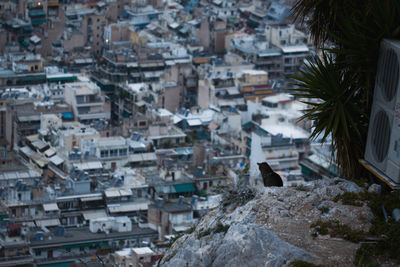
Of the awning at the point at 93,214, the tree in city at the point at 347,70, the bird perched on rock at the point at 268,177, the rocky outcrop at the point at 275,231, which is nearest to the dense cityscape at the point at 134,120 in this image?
the awning at the point at 93,214

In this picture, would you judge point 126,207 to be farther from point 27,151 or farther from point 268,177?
point 268,177

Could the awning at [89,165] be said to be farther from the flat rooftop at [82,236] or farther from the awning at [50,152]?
the flat rooftop at [82,236]

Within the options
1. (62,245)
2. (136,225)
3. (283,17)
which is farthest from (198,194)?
(283,17)

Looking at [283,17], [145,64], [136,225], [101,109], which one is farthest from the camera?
[283,17]

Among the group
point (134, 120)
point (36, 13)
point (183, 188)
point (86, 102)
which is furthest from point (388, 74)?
point (36, 13)

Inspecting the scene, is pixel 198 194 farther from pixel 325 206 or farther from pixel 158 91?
pixel 325 206

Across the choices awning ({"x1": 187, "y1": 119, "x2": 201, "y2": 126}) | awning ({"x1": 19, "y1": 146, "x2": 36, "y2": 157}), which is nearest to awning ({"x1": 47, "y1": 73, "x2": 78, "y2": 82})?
awning ({"x1": 187, "y1": 119, "x2": 201, "y2": 126})
